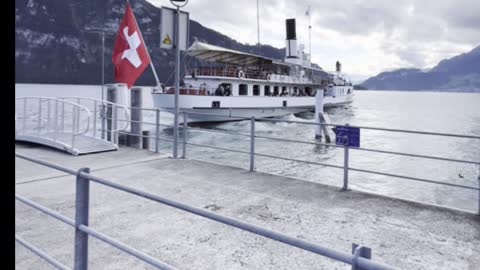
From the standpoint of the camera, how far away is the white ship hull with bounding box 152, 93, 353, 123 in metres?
29.0

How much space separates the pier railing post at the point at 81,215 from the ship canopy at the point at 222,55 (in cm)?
2991

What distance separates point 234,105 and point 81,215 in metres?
29.8

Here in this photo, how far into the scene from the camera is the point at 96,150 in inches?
343

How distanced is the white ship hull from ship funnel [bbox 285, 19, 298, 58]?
257 inches

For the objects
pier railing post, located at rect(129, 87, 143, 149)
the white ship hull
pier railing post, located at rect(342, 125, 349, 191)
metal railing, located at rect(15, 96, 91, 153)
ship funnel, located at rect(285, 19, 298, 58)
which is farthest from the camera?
ship funnel, located at rect(285, 19, 298, 58)

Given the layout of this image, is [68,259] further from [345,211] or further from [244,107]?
[244,107]

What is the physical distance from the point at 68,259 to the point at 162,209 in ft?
4.92

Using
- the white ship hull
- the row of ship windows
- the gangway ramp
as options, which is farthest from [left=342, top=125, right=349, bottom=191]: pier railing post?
the row of ship windows

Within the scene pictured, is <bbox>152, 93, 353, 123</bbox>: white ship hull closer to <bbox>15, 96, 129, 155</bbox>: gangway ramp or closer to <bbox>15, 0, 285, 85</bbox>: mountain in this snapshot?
<bbox>15, 96, 129, 155</bbox>: gangway ramp

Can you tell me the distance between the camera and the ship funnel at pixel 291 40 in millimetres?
46969

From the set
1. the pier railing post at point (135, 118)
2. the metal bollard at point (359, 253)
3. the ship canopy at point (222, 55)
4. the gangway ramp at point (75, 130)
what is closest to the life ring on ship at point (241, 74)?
the ship canopy at point (222, 55)

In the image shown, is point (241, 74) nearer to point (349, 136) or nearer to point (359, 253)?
point (349, 136)

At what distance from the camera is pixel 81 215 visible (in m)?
2.16
